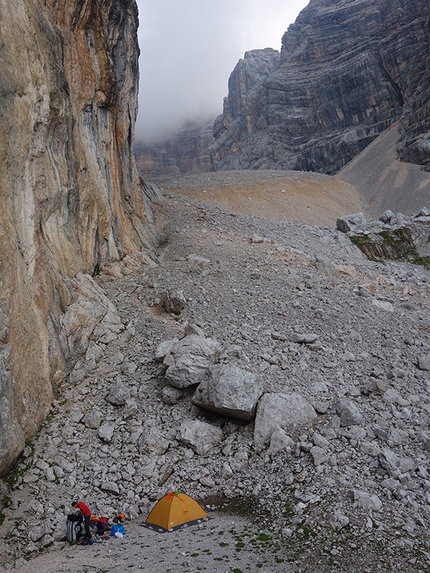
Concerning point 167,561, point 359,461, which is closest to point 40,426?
point 167,561

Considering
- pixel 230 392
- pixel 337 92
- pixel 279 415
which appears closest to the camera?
pixel 279 415

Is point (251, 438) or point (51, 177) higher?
point (51, 177)

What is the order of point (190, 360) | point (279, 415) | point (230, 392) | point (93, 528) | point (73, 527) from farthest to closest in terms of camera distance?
point (190, 360), point (230, 392), point (279, 415), point (93, 528), point (73, 527)

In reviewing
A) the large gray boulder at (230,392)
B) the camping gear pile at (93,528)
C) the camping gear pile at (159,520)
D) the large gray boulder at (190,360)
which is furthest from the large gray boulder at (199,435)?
the camping gear pile at (93,528)

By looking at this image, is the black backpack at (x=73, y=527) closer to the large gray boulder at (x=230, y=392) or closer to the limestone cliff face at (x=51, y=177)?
the limestone cliff face at (x=51, y=177)

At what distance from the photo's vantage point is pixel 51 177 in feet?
47.1

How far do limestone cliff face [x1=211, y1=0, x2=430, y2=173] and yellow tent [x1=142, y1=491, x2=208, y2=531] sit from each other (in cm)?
6447

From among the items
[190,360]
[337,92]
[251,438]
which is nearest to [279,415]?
[251,438]

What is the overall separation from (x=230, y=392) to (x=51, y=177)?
30.6ft

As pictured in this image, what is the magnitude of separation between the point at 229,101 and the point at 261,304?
445ft

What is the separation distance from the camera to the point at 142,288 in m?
18.8

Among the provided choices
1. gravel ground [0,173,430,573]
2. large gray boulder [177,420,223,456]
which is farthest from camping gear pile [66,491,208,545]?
large gray boulder [177,420,223,456]

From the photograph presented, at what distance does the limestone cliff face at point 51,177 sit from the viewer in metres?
10.5

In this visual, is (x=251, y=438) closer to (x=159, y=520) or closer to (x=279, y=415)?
(x=279, y=415)
